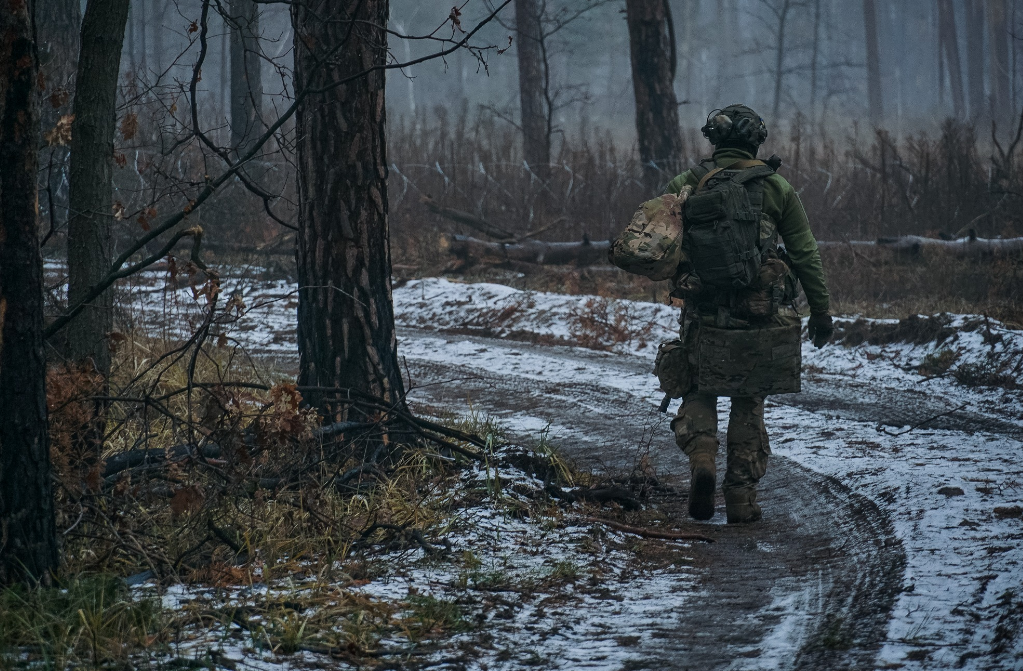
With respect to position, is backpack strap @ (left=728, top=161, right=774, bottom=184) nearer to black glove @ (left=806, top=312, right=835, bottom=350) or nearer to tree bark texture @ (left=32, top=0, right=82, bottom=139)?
black glove @ (left=806, top=312, right=835, bottom=350)

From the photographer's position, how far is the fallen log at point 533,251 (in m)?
12.4

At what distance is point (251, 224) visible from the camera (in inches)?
587

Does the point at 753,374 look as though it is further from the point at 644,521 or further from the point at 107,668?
the point at 107,668

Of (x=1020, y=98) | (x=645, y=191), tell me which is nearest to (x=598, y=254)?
(x=645, y=191)

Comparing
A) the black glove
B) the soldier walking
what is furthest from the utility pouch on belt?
the black glove

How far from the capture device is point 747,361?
4.62 meters

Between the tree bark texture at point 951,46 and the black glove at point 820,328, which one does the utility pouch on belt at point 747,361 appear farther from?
the tree bark texture at point 951,46

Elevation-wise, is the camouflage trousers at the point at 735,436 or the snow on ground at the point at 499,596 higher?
the camouflage trousers at the point at 735,436

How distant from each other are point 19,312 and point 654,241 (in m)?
2.80

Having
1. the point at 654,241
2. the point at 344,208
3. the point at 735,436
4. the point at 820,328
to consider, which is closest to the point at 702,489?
the point at 735,436

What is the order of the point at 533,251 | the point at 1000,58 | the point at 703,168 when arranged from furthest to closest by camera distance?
the point at 1000,58, the point at 533,251, the point at 703,168

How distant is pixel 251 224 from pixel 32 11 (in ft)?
40.4

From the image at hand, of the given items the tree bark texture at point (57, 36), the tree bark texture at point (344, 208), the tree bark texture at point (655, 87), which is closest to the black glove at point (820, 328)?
the tree bark texture at point (344, 208)

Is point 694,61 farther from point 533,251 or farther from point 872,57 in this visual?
point 533,251
